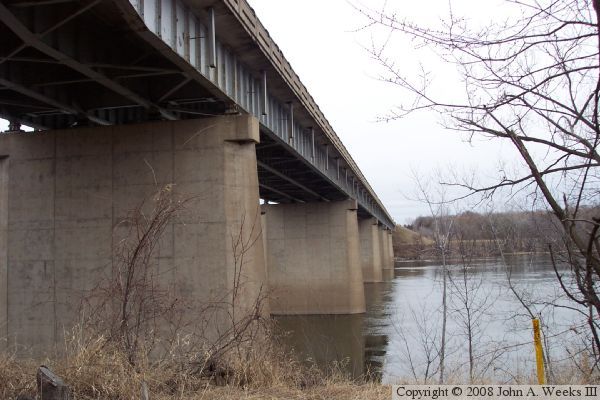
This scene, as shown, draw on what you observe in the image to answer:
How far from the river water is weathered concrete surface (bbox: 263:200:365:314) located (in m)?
1.50

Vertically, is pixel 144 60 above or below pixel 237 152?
above

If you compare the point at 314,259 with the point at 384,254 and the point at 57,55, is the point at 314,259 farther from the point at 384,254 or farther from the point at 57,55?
the point at 384,254

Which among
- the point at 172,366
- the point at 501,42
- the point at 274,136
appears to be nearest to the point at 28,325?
the point at 274,136

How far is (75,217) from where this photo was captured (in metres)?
14.2

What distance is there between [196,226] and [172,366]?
748 cm

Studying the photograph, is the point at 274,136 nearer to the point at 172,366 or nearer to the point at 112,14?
the point at 112,14

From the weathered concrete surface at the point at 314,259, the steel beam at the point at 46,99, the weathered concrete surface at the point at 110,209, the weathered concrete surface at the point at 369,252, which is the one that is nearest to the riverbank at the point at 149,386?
the steel beam at the point at 46,99

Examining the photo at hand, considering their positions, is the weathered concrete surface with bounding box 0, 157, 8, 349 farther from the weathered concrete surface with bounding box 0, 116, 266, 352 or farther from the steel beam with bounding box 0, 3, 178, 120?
the steel beam with bounding box 0, 3, 178, 120

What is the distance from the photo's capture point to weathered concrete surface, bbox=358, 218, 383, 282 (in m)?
57.6

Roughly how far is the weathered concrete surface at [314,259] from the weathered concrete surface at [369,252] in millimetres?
21986

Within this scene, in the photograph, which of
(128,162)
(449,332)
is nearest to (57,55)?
(128,162)

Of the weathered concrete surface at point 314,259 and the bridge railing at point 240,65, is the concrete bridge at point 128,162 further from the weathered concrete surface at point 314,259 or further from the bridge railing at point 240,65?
the weathered concrete surface at point 314,259

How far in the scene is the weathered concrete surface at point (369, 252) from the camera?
57.6m

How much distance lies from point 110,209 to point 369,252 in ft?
155
